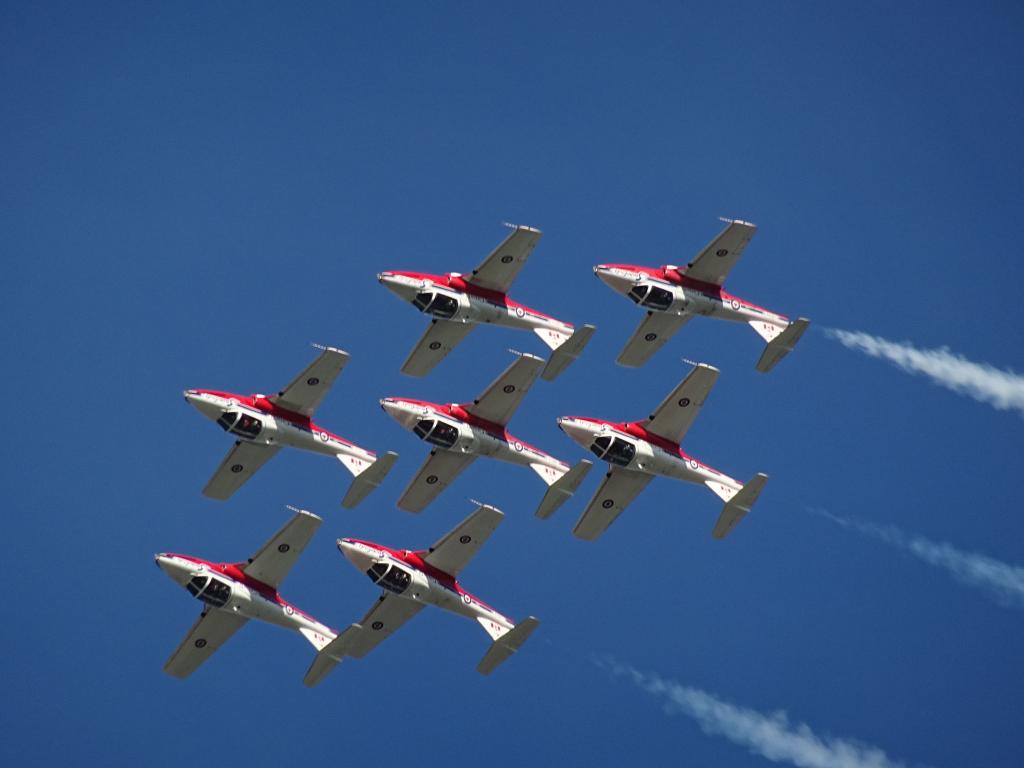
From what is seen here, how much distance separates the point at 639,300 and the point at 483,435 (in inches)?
398

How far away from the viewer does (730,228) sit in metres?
119

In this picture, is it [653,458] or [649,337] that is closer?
[653,458]

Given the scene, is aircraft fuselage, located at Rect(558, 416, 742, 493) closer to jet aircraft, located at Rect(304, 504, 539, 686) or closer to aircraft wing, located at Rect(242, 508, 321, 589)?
jet aircraft, located at Rect(304, 504, 539, 686)

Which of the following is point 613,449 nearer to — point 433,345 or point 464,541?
point 464,541

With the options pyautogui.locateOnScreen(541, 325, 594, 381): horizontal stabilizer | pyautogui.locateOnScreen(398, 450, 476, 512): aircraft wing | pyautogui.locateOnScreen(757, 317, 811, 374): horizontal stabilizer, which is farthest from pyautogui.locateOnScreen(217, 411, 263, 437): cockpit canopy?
pyautogui.locateOnScreen(757, 317, 811, 374): horizontal stabilizer

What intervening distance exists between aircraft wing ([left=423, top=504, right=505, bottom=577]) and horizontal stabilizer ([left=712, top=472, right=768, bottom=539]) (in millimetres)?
10304

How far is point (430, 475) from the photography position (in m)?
119

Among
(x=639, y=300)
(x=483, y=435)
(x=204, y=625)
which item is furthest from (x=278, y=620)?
(x=639, y=300)

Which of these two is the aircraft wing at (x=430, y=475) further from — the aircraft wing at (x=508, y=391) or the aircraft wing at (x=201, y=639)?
the aircraft wing at (x=201, y=639)

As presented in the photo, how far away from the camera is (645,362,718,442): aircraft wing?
11688cm

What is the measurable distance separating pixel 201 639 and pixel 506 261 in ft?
76.4

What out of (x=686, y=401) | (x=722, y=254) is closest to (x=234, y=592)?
(x=686, y=401)

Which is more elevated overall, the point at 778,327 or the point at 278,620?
the point at 778,327

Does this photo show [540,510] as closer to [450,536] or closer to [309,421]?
[450,536]
